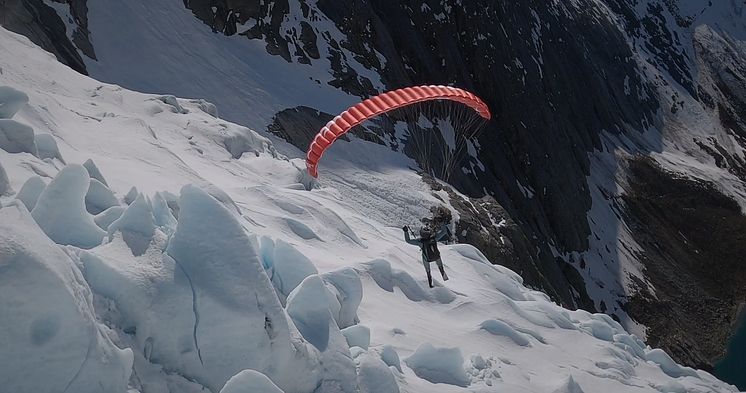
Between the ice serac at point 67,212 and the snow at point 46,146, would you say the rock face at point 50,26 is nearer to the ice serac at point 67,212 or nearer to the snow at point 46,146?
the snow at point 46,146

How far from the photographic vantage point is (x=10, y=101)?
9766 millimetres

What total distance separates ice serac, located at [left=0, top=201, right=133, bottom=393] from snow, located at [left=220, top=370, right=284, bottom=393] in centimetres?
90

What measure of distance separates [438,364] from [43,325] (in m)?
6.52

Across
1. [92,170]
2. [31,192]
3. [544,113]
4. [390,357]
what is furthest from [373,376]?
[544,113]

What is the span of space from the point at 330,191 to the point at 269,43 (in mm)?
17137

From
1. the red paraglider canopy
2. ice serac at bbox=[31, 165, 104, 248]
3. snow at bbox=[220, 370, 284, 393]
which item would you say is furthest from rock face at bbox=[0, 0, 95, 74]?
snow at bbox=[220, 370, 284, 393]

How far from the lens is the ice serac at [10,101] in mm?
9609

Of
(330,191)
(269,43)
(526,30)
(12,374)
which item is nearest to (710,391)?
(330,191)

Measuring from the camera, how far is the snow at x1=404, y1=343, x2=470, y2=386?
10.1 metres

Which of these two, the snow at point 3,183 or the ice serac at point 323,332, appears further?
the ice serac at point 323,332

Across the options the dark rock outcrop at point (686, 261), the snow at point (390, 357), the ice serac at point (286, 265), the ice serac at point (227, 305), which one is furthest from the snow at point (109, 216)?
the dark rock outcrop at point (686, 261)

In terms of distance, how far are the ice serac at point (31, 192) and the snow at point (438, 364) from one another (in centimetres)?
573

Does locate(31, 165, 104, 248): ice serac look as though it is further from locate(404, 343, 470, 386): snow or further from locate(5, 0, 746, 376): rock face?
locate(5, 0, 746, 376): rock face

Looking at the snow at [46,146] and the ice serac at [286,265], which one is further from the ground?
the snow at [46,146]
